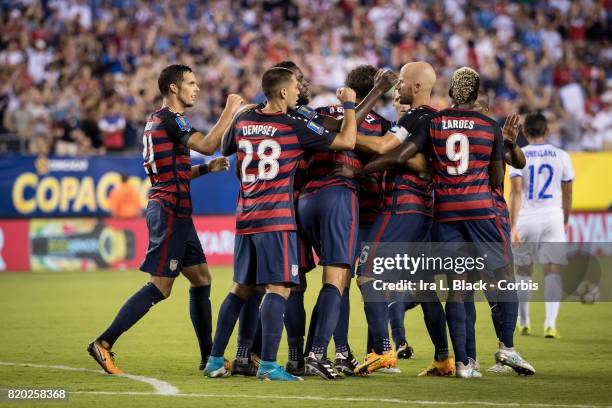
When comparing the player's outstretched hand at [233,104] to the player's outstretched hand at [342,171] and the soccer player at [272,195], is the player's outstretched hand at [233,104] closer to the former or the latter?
the soccer player at [272,195]

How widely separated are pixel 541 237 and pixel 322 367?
15.0 ft

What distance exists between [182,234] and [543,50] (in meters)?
18.8

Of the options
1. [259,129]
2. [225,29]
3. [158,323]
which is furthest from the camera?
[225,29]

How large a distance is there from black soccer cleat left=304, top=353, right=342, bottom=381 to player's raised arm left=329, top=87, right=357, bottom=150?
1.74 m

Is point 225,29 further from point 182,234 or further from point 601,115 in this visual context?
point 182,234

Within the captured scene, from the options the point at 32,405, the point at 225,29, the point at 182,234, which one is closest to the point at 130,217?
the point at 225,29

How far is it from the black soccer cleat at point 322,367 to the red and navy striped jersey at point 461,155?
61.2 inches

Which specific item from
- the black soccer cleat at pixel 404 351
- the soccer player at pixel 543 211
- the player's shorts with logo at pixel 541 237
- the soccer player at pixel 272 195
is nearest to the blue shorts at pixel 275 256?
the soccer player at pixel 272 195

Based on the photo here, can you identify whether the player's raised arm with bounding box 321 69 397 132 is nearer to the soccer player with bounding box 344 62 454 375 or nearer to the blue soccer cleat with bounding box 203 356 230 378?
the soccer player with bounding box 344 62 454 375

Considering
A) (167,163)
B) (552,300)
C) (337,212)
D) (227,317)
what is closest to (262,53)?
(552,300)

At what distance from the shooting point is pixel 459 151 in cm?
913

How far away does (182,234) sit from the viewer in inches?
376

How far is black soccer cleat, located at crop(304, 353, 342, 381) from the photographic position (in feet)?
A: 29.5

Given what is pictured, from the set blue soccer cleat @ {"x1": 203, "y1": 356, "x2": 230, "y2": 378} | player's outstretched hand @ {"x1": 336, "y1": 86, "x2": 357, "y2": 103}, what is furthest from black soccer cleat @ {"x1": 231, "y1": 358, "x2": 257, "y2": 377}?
player's outstretched hand @ {"x1": 336, "y1": 86, "x2": 357, "y2": 103}
